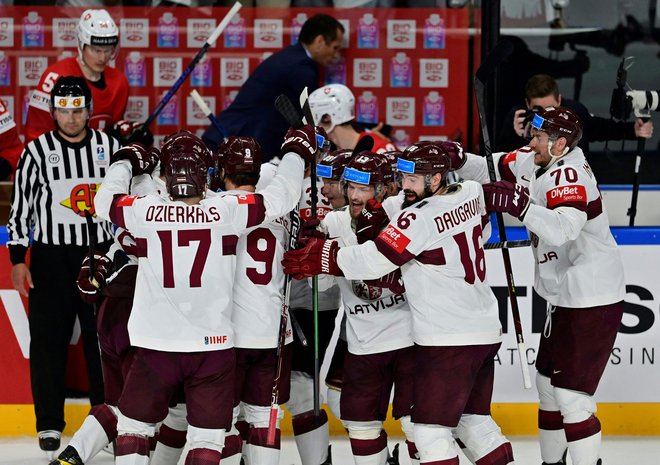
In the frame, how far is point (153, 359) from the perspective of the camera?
3.81 meters

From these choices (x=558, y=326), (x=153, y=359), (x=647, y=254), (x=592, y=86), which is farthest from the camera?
(x=592, y=86)

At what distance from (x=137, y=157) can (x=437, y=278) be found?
110 cm

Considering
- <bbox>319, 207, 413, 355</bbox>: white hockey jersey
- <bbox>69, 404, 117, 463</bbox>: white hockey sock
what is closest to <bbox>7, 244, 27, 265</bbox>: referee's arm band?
<bbox>69, 404, 117, 463</bbox>: white hockey sock

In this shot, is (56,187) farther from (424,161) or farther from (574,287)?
(574,287)

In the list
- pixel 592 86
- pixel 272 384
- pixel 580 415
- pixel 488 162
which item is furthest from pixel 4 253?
pixel 592 86

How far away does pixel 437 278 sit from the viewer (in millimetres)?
3859

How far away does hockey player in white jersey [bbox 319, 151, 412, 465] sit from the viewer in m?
4.12

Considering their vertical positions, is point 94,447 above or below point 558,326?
below

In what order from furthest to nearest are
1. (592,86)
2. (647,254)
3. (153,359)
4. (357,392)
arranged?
(592,86)
(647,254)
(357,392)
(153,359)

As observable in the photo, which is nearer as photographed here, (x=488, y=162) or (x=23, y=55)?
(x=488, y=162)

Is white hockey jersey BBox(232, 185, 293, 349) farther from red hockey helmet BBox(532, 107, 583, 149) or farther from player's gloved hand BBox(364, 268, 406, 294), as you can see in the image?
red hockey helmet BBox(532, 107, 583, 149)

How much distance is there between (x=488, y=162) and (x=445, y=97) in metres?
1.72

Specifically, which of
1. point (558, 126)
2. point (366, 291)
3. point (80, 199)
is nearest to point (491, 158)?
point (558, 126)

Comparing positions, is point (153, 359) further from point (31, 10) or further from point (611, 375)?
point (31, 10)
